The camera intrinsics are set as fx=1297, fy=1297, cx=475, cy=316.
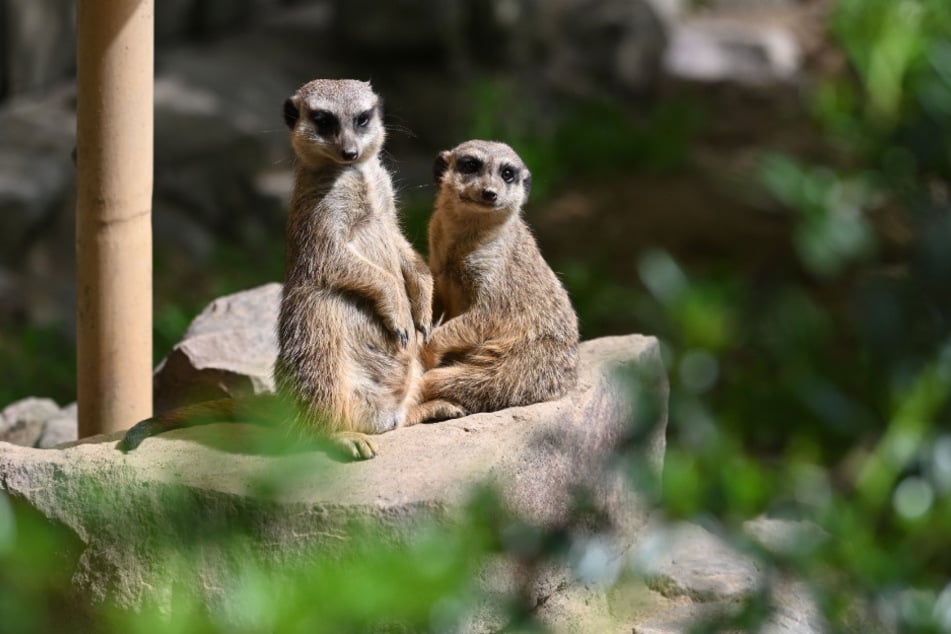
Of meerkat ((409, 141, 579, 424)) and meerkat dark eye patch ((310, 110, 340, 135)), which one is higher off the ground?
meerkat dark eye patch ((310, 110, 340, 135))

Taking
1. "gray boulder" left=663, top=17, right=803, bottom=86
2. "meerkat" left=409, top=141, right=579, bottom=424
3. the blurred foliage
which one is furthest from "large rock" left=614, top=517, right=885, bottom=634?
"gray boulder" left=663, top=17, right=803, bottom=86

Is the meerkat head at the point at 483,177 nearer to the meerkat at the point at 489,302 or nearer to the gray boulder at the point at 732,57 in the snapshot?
the meerkat at the point at 489,302

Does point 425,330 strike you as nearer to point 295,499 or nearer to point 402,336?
point 402,336

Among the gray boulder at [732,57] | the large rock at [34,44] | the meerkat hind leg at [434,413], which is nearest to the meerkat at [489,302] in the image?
the meerkat hind leg at [434,413]

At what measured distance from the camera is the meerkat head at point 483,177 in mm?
2738

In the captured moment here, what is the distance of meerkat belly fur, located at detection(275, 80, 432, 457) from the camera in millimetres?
2451

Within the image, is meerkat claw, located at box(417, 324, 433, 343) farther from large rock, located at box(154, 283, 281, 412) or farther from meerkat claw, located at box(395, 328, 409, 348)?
large rock, located at box(154, 283, 281, 412)

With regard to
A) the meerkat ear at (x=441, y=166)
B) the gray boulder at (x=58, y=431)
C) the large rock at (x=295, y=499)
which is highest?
the meerkat ear at (x=441, y=166)

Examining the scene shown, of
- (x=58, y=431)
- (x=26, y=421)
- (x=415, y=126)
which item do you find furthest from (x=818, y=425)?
(x=415, y=126)

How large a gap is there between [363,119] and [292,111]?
152 millimetres

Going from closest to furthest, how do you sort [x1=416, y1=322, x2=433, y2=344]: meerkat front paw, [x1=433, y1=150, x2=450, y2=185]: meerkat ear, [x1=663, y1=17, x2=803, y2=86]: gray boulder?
[x1=416, y1=322, x2=433, y2=344]: meerkat front paw, [x1=433, y1=150, x2=450, y2=185]: meerkat ear, [x1=663, y1=17, x2=803, y2=86]: gray boulder

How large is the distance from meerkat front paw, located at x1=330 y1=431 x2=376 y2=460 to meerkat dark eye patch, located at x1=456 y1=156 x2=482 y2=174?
72cm

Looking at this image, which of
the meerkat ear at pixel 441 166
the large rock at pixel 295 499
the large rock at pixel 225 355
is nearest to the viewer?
the large rock at pixel 295 499

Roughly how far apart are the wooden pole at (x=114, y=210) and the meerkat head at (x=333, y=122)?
0.38 m
